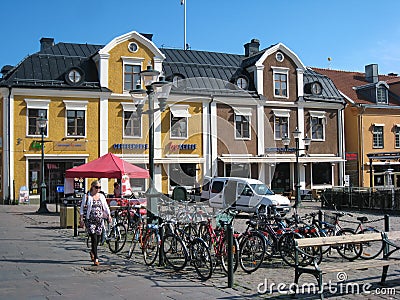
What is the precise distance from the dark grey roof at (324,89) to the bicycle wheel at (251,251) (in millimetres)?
30779

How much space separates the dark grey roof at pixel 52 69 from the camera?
32.4m

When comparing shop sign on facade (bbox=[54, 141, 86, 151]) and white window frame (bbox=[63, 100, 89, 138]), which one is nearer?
shop sign on facade (bbox=[54, 141, 86, 151])

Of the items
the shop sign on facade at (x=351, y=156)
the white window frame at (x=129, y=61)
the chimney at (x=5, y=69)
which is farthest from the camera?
the shop sign on facade at (x=351, y=156)

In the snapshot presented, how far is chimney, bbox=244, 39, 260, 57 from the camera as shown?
43.2 meters

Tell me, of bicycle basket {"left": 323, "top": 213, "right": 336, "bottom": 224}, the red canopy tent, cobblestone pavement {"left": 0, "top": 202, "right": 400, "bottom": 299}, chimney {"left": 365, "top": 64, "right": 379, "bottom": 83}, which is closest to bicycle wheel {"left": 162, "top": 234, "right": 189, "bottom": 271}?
cobblestone pavement {"left": 0, "top": 202, "right": 400, "bottom": 299}

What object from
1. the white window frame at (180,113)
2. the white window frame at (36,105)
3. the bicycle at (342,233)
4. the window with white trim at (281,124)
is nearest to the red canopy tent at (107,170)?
the bicycle at (342,233)

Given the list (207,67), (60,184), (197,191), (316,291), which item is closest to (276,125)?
(207,67)

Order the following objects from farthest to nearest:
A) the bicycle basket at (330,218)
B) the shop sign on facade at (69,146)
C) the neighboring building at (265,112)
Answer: the neighboring building at (265,112) < the shop sign on facade at (69,146) < the bicycle basket at (330,218)

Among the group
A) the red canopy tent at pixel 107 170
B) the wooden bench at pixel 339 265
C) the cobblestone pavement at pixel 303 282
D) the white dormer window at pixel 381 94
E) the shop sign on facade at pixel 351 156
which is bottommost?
the cobblestone pavement at pixel 303 282

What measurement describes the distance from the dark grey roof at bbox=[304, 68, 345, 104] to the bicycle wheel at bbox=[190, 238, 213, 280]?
31499 millimetres

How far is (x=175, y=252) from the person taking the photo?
1031 centimetres

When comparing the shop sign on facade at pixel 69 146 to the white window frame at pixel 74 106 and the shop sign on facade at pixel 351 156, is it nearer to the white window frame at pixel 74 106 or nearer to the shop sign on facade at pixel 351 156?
the white window frame at pixel 74 106

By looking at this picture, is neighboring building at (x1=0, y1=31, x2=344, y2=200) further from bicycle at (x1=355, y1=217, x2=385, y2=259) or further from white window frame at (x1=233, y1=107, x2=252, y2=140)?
bicycle at (x1=355, y1=217, x2=385, y2=259)

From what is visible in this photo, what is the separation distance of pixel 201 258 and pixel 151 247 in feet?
5.74
